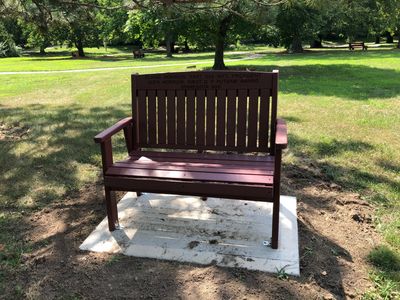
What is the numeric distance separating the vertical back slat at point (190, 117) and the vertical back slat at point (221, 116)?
23 centimetres

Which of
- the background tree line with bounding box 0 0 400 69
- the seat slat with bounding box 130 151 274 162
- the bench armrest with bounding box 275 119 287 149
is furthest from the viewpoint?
the background tree line with bounding box 0 0 400 69

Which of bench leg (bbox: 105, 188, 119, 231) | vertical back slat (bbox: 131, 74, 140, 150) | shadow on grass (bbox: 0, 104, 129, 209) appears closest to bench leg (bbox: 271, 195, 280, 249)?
bench leg (bbox: 105, 188, 119, 231)

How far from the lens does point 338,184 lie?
4586 mm

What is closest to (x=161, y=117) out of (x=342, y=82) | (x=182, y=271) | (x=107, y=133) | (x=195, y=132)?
(x=195, y=132)

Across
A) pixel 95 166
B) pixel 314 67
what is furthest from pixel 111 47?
pixel 95 166

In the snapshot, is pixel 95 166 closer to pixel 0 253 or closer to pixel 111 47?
pixel 0 253

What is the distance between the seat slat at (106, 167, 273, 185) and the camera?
3.09 meters

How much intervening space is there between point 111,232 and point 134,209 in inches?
17.1

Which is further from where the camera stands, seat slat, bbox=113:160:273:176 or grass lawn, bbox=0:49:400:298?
grass lawn, bbox=0:49:400:298

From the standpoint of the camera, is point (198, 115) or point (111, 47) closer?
point (198, 115)

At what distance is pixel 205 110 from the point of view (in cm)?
392

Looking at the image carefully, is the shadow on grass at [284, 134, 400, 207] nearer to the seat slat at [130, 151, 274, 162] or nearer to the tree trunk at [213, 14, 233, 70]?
the seat slat at [130, 151, 274, 162]

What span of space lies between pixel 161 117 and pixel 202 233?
1.16 m

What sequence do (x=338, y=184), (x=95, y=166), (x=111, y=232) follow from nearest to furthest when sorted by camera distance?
(x=111, y=232), (x=338, y=184), (x=95, y=166)
